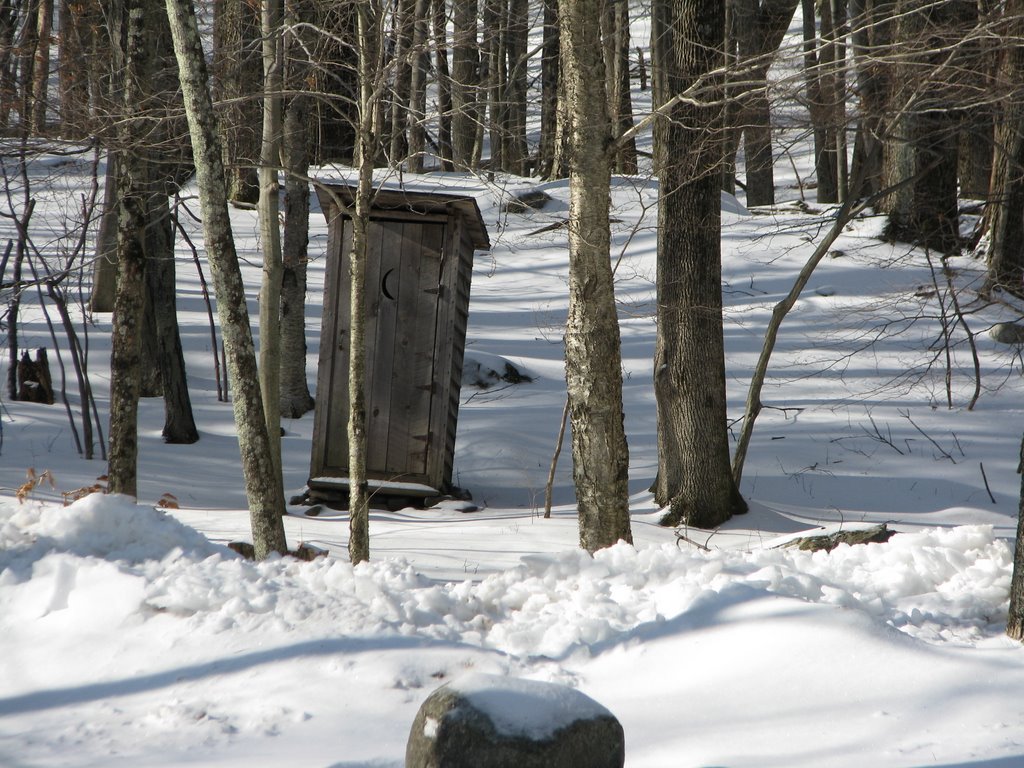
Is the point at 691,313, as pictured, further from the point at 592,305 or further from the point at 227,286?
the point at 227,286

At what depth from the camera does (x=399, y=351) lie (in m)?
7.97

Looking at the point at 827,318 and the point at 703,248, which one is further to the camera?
the point at 827,318

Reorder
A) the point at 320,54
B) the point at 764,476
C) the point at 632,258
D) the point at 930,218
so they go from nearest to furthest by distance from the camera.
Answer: the point at 320,54
the point at 764,476
the point at 930,218
the point at 632,258

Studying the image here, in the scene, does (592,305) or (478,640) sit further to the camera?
(592,305)

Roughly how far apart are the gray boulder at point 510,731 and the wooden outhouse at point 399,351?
17.9 ft

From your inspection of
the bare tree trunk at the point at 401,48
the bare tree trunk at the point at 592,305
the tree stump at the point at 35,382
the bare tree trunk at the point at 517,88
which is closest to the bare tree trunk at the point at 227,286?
the bare tree trunk at the point at 401,48

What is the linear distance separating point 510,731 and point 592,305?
316cm

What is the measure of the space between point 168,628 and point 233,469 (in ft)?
18.5

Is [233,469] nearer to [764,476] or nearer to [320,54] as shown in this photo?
[320,54]

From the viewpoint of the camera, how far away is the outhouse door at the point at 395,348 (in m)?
7.89

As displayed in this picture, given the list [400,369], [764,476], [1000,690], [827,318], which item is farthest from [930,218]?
[1000,690]

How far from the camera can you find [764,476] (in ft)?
28.8

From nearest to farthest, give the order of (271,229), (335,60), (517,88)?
(335,60), (271,229), (517,88)

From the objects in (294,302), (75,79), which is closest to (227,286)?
(294,302)
